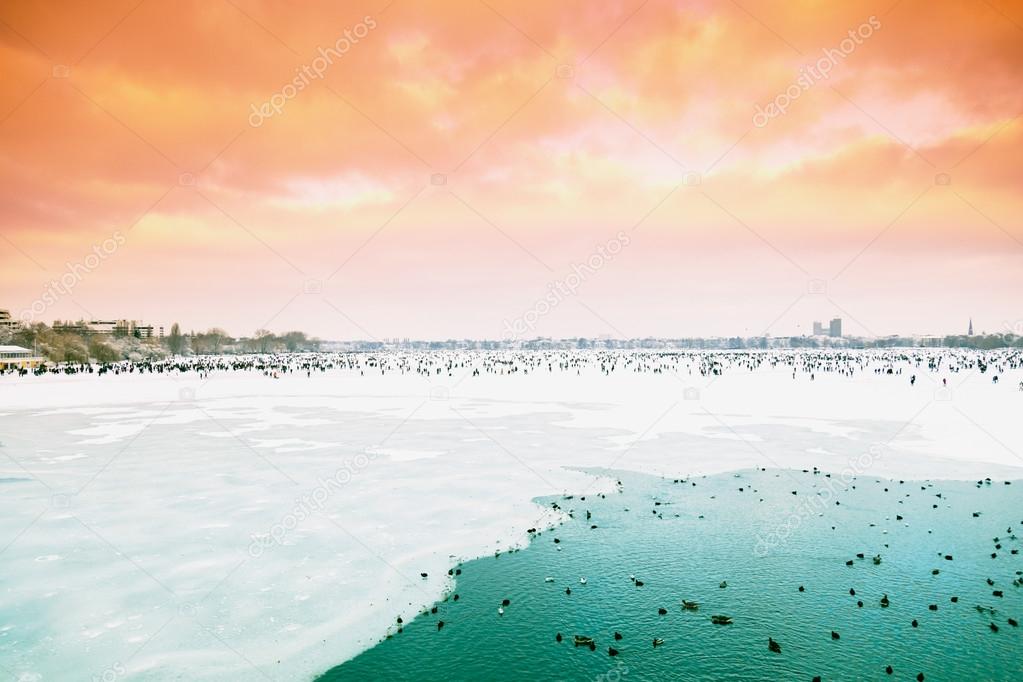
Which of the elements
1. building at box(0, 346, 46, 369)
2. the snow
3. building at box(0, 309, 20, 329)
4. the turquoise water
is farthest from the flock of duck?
building at box(0, 309, 20, 329)

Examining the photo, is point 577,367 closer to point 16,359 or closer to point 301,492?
point 301,492

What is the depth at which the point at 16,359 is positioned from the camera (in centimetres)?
10238

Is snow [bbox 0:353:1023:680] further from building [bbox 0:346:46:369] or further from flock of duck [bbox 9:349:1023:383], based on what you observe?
building [bbox 0:346:46:369]

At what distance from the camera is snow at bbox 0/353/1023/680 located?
8969 millimetres

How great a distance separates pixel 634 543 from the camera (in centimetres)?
1258

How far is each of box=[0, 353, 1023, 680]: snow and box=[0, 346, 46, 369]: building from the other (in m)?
75.0

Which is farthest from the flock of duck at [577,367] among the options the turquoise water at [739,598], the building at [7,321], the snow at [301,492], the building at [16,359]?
the building at [7,321]

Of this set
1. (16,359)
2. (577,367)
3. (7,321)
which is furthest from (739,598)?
(7,321)

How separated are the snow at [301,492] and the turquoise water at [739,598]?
48.6 inches

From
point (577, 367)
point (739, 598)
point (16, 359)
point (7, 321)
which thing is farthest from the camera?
point (7, 321)

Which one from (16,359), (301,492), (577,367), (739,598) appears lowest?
(739,598)

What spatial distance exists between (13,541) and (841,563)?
16.6m

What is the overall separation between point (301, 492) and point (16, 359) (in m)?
116

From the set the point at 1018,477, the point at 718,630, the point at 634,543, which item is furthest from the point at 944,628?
the point at 1018,477
